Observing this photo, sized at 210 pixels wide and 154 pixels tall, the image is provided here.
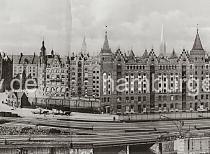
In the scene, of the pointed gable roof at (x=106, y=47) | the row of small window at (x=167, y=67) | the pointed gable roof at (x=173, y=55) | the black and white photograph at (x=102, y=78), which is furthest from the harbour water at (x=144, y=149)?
the pointed gable roof at (x=106, y=47)

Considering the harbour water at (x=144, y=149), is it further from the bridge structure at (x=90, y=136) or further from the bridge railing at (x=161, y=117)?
the bridge railing at (x=161, y=117)

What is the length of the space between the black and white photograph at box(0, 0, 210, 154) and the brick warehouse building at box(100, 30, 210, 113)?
1cm

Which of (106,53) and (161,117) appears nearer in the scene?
(106,53)

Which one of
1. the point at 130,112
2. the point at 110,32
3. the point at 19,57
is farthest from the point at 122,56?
the point at 19,57

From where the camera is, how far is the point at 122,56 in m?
3.93

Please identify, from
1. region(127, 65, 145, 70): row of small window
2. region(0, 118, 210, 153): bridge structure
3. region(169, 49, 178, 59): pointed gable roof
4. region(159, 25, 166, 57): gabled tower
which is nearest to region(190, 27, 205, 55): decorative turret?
region(169, 49, 178, 59): pointed gable roof

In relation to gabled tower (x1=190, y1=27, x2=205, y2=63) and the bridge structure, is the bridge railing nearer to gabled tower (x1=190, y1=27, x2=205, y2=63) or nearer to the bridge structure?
the bridge structure

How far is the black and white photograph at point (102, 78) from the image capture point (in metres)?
3.84

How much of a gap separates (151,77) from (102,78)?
0.56 m

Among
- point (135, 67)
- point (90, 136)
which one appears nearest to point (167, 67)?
point (135, 67)

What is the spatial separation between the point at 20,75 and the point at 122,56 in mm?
1140

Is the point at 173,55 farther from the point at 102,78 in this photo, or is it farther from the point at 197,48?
the point at 102,78

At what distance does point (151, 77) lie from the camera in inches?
159

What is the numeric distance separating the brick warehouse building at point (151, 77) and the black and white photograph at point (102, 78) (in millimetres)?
11
